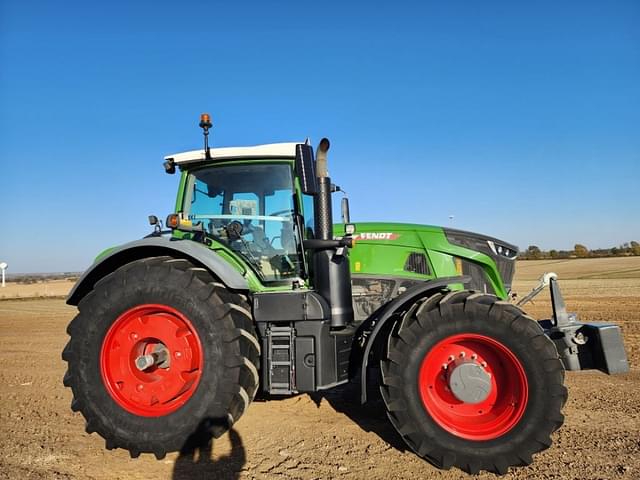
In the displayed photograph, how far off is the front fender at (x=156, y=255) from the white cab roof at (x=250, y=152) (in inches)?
30.6

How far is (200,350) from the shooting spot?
125 inches

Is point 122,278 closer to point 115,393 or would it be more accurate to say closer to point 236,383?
point 115,393

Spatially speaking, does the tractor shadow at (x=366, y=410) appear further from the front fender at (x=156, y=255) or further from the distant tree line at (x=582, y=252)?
the distant tree line at (x=582, y=252)

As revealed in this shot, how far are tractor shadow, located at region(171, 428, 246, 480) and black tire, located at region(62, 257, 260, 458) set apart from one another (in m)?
0.11

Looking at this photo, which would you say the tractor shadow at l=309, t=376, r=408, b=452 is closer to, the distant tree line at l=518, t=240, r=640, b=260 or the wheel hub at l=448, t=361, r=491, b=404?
the wheel hub at l=448, t=361, r=491, b=404

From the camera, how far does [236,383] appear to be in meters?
3.09

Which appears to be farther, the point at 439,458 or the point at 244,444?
the point at 244,444

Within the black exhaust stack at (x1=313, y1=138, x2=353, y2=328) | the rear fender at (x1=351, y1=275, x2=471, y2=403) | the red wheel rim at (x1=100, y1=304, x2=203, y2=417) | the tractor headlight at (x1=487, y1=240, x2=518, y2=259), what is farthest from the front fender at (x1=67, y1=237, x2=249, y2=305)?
the tractor headlight at (x1=487, y1=240, x2=518, y2=259)

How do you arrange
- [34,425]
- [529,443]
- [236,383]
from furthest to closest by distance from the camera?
[34,425] < [236,383] < [529,443]

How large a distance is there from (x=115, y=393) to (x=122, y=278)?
0.88m

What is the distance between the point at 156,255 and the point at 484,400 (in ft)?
9.22

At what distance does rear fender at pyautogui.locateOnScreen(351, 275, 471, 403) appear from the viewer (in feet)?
10.3

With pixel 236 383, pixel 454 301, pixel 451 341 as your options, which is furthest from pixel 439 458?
pixel 236 383

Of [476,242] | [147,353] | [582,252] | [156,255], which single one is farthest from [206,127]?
[582,252]
